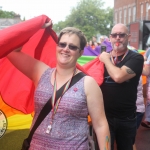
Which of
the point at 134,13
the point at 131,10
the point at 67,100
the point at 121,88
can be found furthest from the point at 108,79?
the point at 131,10

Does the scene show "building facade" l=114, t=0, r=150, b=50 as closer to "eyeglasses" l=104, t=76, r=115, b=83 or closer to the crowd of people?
"eyeglasses" l=104, t=76, r=115, b=83

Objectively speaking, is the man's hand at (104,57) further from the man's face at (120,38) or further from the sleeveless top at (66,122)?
the sleeveless top at (66,122)

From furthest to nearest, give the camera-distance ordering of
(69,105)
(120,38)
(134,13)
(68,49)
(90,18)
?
(90,18), (134,13), (120,38), (68,49), (69,105)

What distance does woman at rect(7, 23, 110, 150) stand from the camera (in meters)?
2.23

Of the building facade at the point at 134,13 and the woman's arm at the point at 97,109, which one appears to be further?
the building facade at the point at 134,13

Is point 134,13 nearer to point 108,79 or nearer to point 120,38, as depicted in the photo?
point 120,38

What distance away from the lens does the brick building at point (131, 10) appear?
42.2m

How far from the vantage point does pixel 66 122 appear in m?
2.23

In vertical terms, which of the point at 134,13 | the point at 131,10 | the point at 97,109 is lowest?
the point at 134,13

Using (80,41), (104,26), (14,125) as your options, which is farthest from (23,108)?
(104,26)

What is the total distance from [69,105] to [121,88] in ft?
3.98

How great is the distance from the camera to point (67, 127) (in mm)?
2230

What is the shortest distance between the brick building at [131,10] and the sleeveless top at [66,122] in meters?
39.6

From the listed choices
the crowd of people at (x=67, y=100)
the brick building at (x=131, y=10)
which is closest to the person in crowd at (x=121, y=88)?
the crowd of people at (x=67, y=100)
